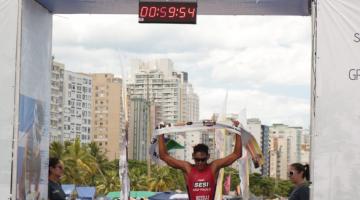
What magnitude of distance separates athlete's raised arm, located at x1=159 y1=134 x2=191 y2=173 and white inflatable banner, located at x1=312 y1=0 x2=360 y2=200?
5.05 ft

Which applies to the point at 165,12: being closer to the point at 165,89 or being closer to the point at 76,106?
the point at 165,89

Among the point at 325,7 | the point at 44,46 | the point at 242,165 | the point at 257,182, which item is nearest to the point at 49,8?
the point at 44,46

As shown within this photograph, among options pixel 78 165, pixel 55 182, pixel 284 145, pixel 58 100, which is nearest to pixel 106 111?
pixel 58 100

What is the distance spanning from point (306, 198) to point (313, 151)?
1.10 metres

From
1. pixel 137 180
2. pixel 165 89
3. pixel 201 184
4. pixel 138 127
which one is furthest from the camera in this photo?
pixel 165 89

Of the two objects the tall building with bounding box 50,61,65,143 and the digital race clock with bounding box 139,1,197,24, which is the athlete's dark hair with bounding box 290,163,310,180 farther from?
the tall building with bounding box 50,61,65,143

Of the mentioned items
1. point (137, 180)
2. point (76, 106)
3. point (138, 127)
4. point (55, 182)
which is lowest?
point (137, 180)

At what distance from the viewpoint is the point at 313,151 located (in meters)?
8.31

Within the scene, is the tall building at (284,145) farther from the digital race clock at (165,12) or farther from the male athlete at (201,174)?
the male athlete at (201,174)

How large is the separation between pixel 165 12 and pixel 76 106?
420 ft

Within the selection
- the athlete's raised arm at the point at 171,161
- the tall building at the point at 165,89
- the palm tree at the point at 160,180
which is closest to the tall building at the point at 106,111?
the tall building at the point at 165,89

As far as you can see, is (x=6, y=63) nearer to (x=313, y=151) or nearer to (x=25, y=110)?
(x=25, y=110)

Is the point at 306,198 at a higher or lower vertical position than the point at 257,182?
higher

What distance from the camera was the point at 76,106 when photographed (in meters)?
136
